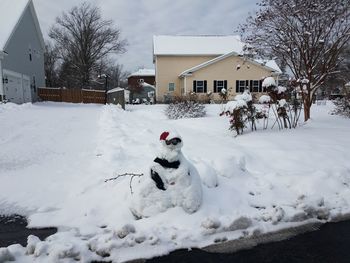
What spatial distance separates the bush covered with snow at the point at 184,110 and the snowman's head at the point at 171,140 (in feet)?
38.8

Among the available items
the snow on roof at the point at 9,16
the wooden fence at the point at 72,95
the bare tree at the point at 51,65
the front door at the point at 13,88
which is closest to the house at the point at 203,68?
the wooden fence at the point at 72,95

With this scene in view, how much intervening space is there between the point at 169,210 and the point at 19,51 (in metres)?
25.7

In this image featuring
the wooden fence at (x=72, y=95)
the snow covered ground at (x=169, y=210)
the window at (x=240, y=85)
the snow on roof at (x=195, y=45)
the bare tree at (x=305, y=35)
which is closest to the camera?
the snow covered ground at (x=169, y=210)

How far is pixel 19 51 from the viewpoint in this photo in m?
25.9

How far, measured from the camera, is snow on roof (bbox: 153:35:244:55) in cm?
3900

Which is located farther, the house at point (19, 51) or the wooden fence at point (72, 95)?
the wooden fence at point (72, 95)

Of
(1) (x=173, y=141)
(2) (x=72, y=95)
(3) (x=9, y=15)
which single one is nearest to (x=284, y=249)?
(1) (x=173, y=141)

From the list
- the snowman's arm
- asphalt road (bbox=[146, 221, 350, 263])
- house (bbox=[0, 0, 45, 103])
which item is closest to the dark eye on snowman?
the snowman's arm

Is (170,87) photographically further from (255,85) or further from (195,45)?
(255,85)

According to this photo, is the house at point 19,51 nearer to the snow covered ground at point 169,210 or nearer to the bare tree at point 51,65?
the snow covered ground at point 169,210

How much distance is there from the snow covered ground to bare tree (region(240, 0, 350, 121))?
472 centimetres

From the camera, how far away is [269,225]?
4102 millimetres

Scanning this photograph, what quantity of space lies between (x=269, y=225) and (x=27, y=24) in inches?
1148

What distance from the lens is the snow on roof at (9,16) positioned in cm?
2256
